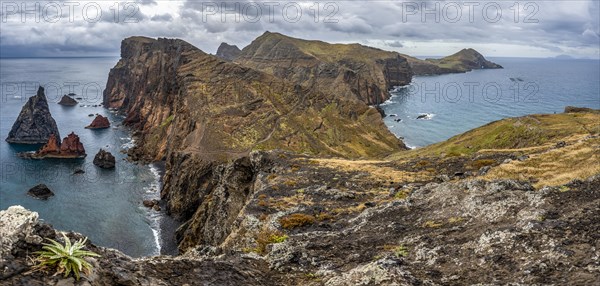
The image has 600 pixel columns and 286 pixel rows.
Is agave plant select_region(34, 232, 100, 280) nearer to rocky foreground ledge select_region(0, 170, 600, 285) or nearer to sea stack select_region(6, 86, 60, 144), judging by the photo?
rocky foreground ledge select_region(0, 170, 600, 285)

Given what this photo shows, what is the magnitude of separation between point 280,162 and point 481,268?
114ft

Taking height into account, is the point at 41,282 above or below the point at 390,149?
above

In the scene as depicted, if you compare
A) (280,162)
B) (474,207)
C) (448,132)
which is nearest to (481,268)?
(474,207)

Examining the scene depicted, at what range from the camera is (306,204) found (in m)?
32.2

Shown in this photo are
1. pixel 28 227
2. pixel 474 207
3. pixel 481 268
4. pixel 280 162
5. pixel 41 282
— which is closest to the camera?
pixel 41 282

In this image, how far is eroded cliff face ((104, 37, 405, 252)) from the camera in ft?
347

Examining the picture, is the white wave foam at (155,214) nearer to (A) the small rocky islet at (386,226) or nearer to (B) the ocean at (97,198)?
(B) the ocean at (97,198)

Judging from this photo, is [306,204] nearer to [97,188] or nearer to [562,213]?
[562,213]

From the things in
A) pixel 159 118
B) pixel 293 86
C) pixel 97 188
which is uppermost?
pixel 293 86

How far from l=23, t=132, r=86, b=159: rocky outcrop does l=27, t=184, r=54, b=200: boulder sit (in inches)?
1648

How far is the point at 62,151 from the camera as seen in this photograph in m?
142

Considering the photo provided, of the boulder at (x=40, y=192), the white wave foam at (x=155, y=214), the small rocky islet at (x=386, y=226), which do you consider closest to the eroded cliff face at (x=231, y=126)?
the white wave foam at (x=155, y=214)

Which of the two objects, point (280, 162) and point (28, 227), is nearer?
point (28, 227)

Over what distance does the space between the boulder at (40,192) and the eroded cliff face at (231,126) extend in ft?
90.9
